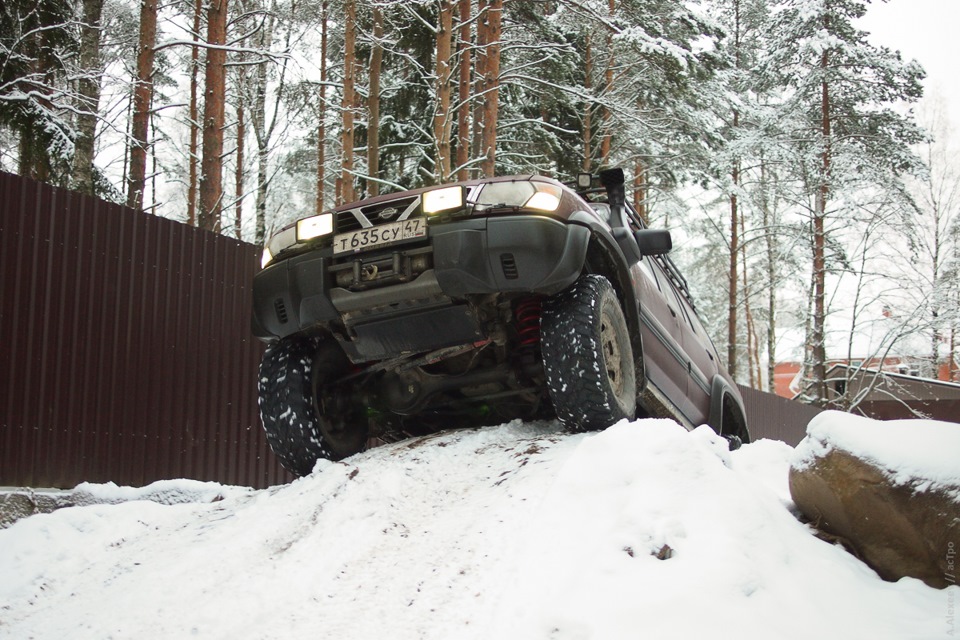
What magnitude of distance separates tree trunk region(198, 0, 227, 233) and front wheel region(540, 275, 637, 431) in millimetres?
7303

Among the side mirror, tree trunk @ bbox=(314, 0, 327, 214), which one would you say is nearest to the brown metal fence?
tree trunk @ bbox=(314, 0, 327, 214)

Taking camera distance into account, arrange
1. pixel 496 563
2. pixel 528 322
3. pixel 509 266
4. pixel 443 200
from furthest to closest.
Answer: pixel 528 322 < pixel 443 200 < pixel 509 266 < pixel 496 563

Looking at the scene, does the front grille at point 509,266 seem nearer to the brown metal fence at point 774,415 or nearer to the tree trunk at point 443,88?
the tree trunk at point 443,88

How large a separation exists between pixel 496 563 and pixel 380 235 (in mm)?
1735

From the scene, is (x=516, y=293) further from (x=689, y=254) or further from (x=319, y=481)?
(x=689, y=254)

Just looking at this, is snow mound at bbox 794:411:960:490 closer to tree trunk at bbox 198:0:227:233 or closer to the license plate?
the license plate

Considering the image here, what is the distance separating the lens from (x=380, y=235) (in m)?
3.85

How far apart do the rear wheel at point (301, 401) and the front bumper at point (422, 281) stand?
258 mm

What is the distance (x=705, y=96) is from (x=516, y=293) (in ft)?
49.2

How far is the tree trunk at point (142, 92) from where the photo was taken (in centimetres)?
873

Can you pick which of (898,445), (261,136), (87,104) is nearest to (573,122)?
(261,136)

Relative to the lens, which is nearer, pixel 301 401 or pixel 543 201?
pixel 543 201

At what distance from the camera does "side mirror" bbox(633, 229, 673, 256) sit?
4.57 m

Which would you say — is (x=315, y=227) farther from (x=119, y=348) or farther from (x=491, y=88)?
(x=491, y=88)
